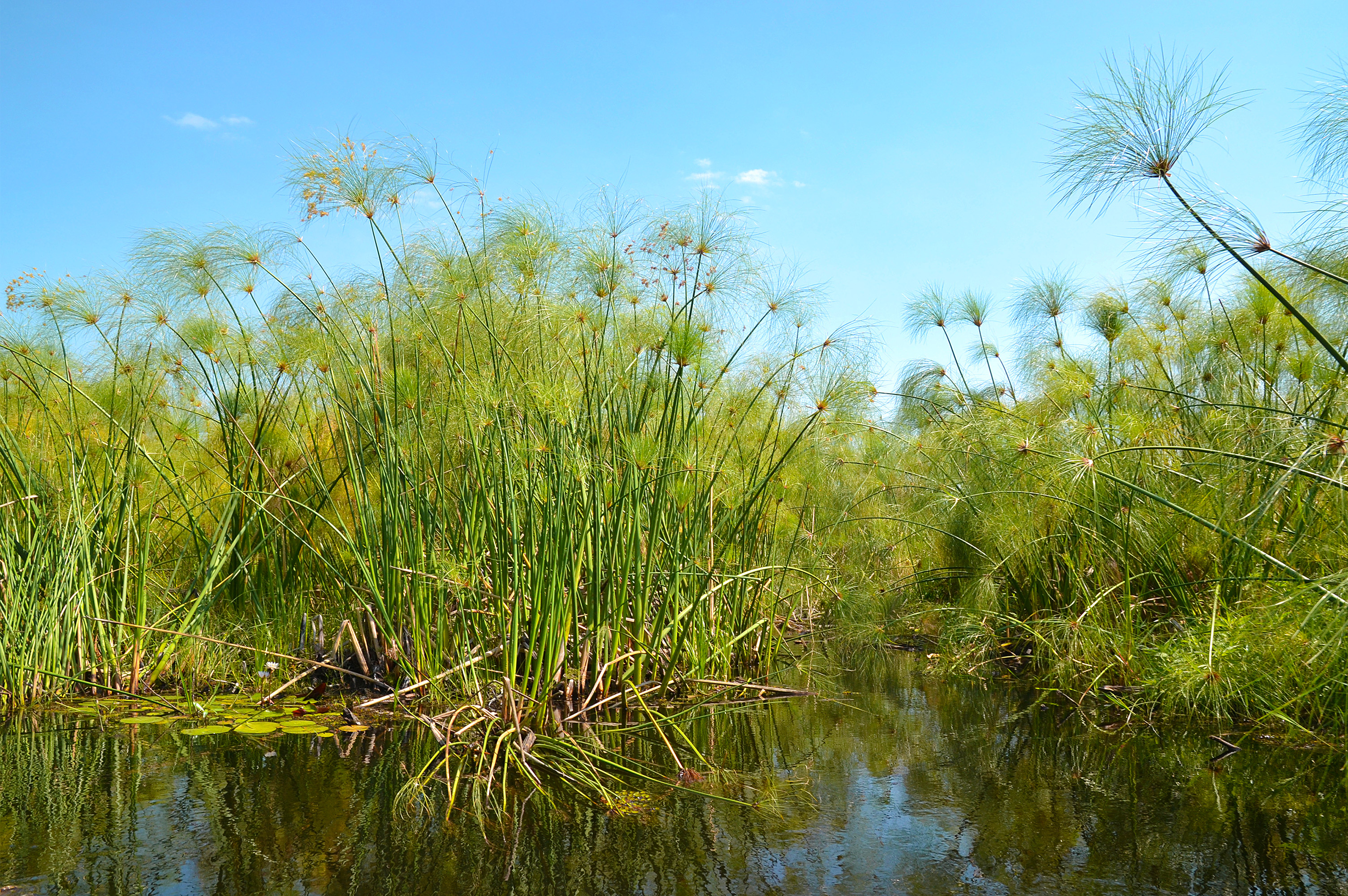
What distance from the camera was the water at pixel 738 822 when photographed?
2.22 metres

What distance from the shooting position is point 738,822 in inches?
103

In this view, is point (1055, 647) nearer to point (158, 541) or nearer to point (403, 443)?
point (403, 443)

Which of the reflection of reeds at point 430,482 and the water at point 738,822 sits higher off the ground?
the reflection of reeds at point 430,482

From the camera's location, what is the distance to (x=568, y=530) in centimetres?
330

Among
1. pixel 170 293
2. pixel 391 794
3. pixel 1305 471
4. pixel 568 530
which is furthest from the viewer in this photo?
pixel 170 293

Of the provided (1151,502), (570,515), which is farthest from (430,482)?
(1151,502)

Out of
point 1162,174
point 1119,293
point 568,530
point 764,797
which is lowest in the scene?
point 764,797

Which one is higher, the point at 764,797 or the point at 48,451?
the point at 48,451

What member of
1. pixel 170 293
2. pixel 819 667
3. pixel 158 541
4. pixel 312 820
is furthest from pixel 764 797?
pixel 158 541

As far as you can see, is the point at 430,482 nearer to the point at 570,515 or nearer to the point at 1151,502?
the point at 570,515

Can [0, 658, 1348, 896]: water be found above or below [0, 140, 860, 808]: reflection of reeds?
below

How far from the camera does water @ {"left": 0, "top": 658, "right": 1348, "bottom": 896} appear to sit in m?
2.22

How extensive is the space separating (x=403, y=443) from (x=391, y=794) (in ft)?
5.46

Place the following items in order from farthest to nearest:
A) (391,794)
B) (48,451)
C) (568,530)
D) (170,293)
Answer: (48,451)
(170,293)
(568,530)
(391,794)
